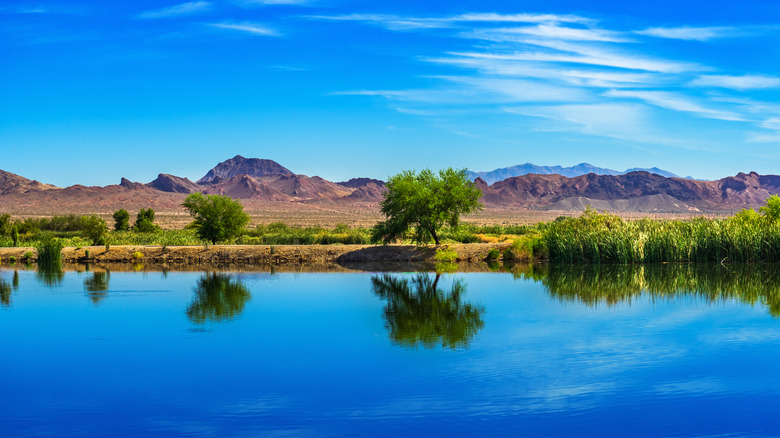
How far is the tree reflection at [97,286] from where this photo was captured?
62.0 feet

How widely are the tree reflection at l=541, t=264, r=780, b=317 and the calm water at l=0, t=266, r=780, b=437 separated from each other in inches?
7.4

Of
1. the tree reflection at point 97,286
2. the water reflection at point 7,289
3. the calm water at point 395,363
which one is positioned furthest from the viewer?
the tree reflection at point 97,286

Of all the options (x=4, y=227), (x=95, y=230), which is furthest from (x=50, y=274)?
(x=4, y=227)

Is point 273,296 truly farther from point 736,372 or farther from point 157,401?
point 736,372

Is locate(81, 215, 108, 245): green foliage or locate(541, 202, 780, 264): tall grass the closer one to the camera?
locate(541, 202, 780, 264): tall grass

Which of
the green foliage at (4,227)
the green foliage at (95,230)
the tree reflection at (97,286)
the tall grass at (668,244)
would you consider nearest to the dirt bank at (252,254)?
the tall grass at (668,244)

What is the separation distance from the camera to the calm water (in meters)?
8.12

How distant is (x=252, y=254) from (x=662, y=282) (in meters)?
17.8

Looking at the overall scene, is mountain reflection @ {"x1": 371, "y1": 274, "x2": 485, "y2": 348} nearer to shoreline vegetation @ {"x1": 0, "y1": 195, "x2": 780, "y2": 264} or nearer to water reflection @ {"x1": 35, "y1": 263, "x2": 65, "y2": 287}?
shoreline vegetation @ {"x1": 0, "y1": 195, "x2": 780, "y2": 264}

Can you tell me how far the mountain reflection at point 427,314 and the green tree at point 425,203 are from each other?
7.41 metres

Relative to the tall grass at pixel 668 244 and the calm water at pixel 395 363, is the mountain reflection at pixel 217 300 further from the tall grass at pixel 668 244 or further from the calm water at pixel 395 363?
the tall grass at pixel 668 244

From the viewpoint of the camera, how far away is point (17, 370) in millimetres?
Answer: 10688

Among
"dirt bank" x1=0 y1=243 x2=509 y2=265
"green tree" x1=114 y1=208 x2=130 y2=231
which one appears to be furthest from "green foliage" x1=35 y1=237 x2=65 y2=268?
"green tree" x1=114 y1=208 x2=130 y2=231

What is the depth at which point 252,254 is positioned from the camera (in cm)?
3177
